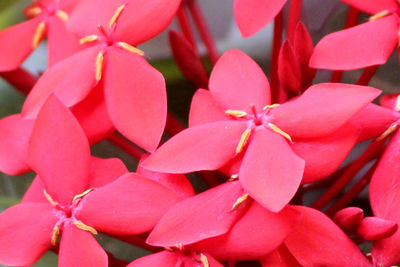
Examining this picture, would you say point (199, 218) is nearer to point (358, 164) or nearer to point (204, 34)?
point (358, 164)

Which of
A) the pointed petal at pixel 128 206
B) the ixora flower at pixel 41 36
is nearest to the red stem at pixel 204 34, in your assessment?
the ixora flower at pixel 41 36

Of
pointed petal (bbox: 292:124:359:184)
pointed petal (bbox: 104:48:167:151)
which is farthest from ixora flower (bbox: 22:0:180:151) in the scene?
pointed petal (bbox: 292:124:359:184)

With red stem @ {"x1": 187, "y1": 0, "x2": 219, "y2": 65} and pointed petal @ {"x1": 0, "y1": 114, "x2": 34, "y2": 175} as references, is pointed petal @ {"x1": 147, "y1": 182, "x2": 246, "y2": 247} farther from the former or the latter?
red stem @ {"x1": 187, "y1": 0, "x2": 219, "y2": 65}

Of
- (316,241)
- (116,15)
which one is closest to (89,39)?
(116,15)

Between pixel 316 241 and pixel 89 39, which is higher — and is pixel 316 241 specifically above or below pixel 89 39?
below

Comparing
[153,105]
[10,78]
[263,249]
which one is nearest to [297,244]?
[263,249]

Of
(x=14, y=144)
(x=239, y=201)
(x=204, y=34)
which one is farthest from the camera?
(x=204, y=34)

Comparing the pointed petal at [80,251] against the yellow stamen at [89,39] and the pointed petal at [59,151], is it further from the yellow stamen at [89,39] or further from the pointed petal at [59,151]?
the yellow stamen at [89,39]

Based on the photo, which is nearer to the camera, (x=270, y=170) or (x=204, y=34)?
(x=270, y=170)
